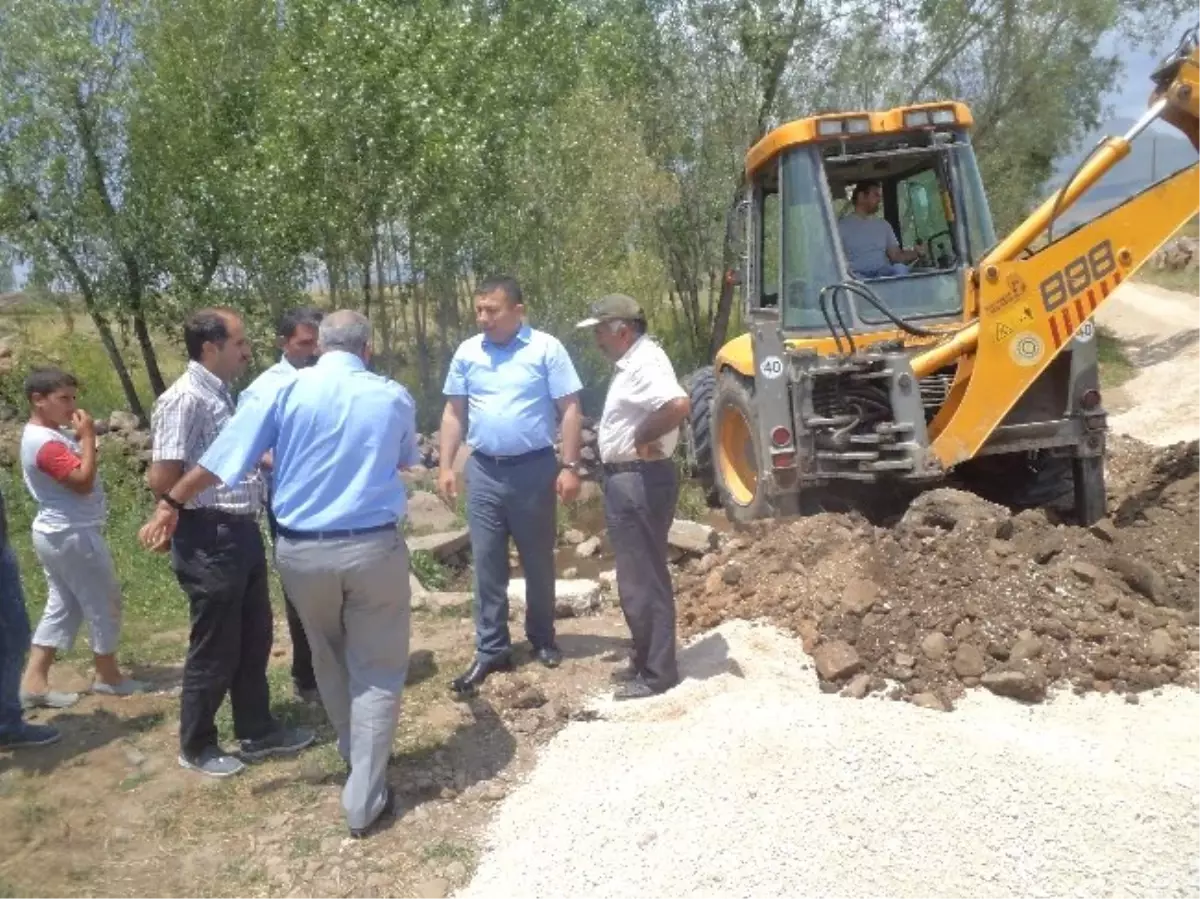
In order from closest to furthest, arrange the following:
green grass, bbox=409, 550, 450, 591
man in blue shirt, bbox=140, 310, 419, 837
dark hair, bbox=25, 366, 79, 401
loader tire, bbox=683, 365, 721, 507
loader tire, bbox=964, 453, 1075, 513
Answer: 1. man in blue shirt, bbox=140, 310, 419, 837
2. dark hair, bbox=25, 366, 79, 401
3. loader tire, bbox=964, 453, 1075, 513
4. green grass, bbox=409, 550, 450, 591
5. loader tire, bbox=683, 365, 721, 507

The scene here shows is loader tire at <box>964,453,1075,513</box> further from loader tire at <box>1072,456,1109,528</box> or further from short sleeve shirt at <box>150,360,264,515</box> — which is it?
short sleeve shirt at <box>150,360,264,515</box>

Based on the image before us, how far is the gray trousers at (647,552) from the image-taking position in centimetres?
454

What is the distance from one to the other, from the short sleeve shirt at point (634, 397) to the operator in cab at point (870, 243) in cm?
262

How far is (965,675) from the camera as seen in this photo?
4.56 metres

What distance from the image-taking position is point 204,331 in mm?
4316

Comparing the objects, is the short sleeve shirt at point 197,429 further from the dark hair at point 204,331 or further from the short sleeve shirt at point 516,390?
the short sleeve shirt at point 516,390

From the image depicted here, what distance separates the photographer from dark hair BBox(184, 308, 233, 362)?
14.2 feet

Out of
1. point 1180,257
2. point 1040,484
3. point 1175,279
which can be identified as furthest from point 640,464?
point 1180,257

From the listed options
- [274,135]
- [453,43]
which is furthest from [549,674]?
[453,43]

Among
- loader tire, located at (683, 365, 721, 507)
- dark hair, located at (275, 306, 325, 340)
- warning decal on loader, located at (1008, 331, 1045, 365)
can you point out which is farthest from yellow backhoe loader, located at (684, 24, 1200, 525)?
dark hair, located at (275, 306, 325, 340)

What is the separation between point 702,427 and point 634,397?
4.10 metres

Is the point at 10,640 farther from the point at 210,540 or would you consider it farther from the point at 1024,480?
the point at 1024,480

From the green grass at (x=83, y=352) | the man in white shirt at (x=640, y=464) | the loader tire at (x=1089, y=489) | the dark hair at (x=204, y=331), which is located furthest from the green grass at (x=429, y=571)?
the green grass at (x=83, y=352)

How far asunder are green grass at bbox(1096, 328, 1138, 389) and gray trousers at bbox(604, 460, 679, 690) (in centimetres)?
1123
